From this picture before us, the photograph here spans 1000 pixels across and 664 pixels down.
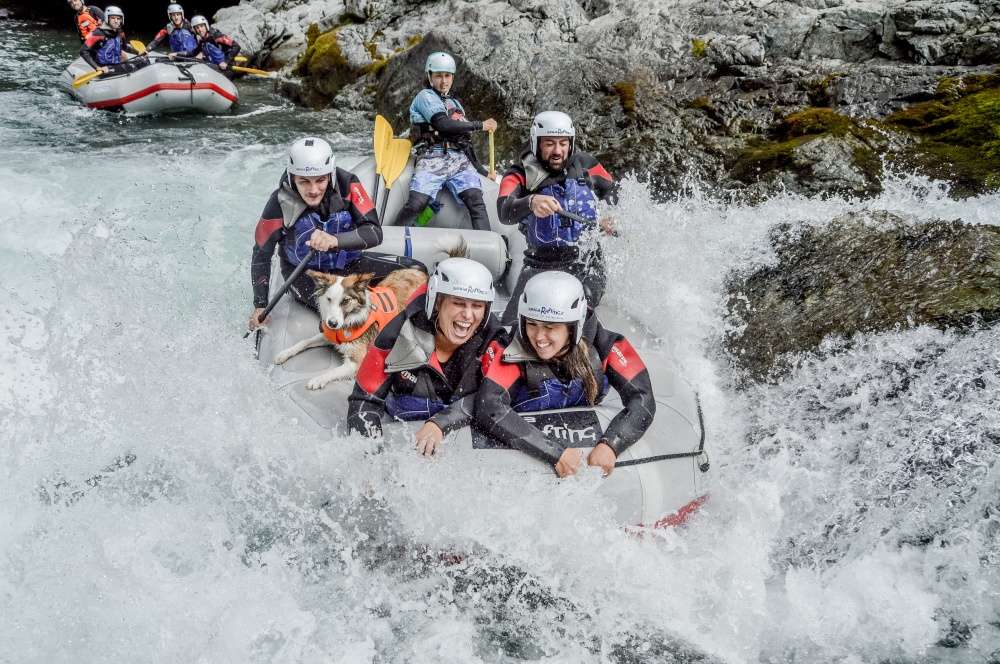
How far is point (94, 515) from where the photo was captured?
4.06 m

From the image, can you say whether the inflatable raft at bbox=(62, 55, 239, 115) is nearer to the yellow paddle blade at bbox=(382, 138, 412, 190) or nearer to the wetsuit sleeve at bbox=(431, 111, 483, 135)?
the yellow paddle blade at bbox=(382, 138, 412, 190)

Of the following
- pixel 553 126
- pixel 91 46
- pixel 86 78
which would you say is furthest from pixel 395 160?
pixel 91 46

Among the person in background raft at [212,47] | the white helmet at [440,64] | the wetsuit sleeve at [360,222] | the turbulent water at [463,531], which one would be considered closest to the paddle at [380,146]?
the white helmet at [440,64]

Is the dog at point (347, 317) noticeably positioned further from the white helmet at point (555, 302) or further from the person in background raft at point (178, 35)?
the person in background raft at point (178, 35)

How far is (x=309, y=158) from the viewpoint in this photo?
4.92 metres

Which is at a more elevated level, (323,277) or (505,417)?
(505,417)

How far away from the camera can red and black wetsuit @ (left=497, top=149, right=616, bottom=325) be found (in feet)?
17.5

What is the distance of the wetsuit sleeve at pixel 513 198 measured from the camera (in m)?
5.23

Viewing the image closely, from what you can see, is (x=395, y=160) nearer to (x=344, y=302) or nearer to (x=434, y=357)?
(x=344, y=302)

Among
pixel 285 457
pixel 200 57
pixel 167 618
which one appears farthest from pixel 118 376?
pixel 200 57

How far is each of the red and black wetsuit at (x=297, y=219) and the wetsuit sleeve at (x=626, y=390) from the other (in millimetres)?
1978

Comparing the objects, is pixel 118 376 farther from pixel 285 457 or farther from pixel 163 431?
pixel 285 457

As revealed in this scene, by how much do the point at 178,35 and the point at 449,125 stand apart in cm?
1073

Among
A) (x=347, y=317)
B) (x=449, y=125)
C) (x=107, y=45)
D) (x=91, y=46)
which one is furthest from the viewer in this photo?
(x=107, y=45)
